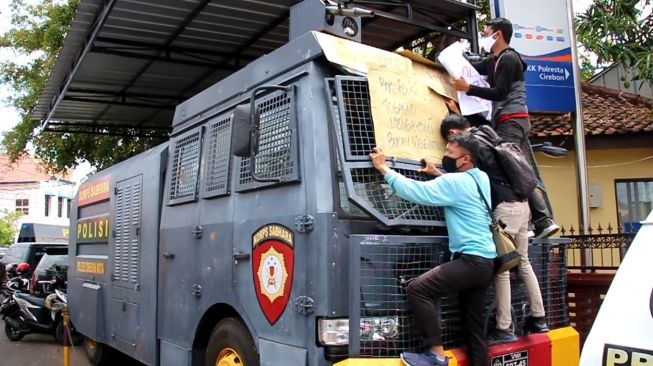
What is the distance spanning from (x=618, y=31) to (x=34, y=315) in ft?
33.4

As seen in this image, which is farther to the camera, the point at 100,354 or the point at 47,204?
the point at 47,204

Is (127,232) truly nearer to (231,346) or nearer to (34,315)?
(231,346)

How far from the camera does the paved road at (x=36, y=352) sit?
8.98m

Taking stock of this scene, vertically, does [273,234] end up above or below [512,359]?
above

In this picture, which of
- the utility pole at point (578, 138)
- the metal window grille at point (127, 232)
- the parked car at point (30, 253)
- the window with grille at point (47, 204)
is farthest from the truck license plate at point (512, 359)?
the window with grille at point (47, 204)

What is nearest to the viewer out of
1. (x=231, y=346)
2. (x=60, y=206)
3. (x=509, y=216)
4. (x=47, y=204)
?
(x=509, y=216)

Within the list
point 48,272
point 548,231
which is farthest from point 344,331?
point 48,272

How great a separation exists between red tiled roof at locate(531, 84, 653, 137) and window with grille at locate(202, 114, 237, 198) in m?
7.79

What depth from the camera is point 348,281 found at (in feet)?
11.7

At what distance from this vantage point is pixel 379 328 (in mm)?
3590

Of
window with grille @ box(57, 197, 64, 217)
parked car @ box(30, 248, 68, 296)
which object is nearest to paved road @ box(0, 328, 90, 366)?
parked car @ box(30, 248, 68, 296)

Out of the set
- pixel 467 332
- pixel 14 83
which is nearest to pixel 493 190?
pixel 467 332

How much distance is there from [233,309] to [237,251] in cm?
46

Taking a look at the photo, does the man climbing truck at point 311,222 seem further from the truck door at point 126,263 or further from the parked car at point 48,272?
the parked car at point 48,272
